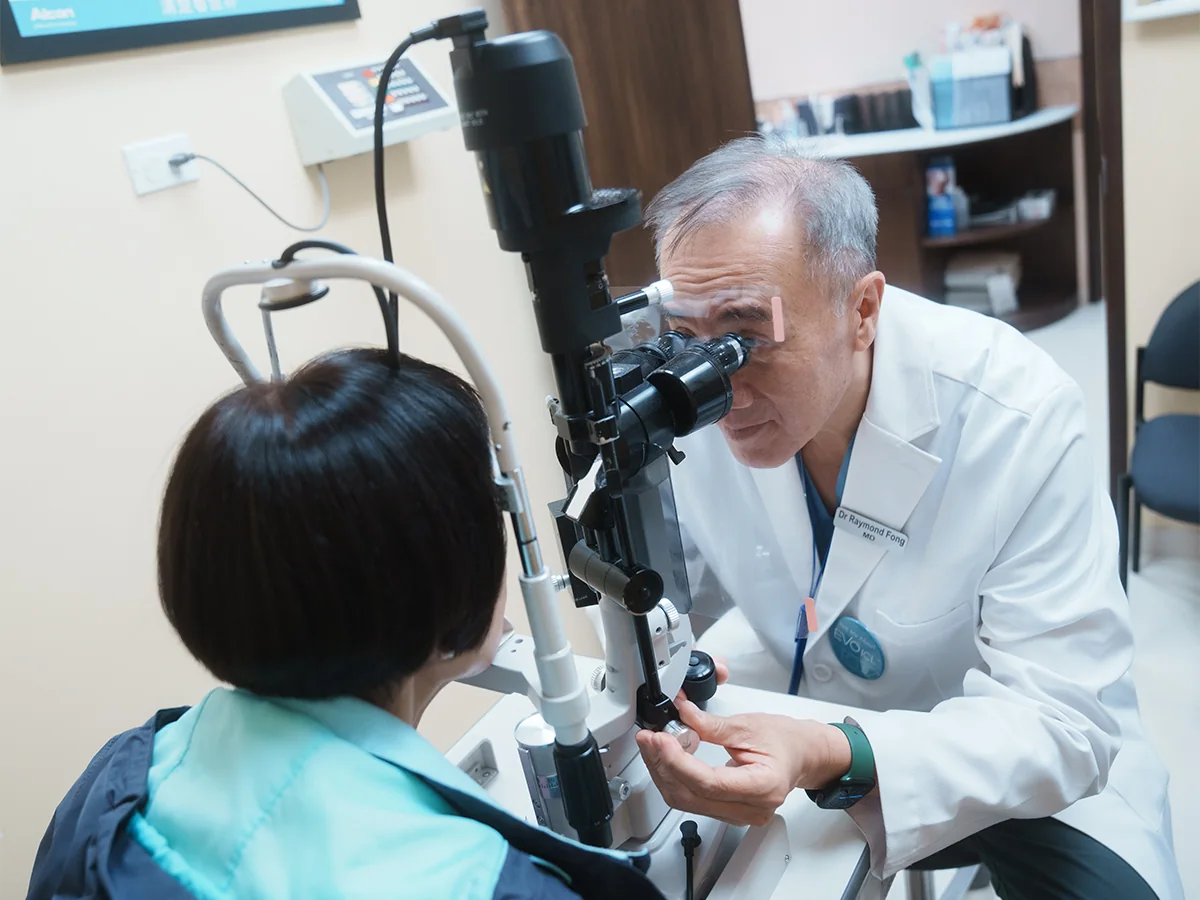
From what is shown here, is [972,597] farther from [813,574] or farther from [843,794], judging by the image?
[843,794]

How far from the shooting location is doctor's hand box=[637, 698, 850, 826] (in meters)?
0.89

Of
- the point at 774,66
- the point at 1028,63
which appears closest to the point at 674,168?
the point at 1028,63

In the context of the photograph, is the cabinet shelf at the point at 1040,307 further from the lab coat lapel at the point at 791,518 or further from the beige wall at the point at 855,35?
the lab coat lapel at the point at 791,518

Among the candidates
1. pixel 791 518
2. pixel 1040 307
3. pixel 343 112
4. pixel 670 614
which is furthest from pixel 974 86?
pixel 670 614

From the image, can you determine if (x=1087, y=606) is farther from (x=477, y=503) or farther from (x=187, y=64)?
(x=187, y=64)

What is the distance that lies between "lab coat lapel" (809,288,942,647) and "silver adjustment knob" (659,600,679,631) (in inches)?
16.9

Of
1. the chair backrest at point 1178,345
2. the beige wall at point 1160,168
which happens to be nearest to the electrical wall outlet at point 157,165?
the beige wall at point 1160,168

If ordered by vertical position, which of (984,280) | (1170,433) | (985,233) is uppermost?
(985,233)

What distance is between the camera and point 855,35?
4488mm

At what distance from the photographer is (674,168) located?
2.31 m

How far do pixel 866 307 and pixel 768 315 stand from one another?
18 cm

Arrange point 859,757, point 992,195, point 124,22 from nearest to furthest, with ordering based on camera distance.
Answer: point 859,757 → point 124,22 → point 992,195

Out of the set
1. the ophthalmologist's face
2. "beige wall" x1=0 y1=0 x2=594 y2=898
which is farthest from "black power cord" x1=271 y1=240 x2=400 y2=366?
"beige wall" x1=0 y1=0 x2=594 y2=898

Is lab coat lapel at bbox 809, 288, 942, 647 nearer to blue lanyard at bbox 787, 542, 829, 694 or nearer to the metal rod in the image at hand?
blue lanyard at bbox 787, 542, 829, 694
